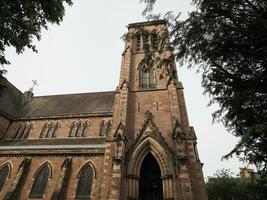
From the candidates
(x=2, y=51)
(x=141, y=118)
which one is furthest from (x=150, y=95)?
(x=2, y=51)

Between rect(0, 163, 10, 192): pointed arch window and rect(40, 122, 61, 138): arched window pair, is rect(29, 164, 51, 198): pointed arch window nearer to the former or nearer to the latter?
rect(0, 163, 10, 192): pointed arch window

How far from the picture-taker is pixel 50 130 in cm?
2069

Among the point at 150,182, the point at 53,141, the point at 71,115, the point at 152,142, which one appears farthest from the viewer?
the point at 71,115

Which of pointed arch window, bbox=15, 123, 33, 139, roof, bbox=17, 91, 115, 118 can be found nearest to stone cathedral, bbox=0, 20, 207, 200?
pointed arch window, bbox=15, 123, 33, 139

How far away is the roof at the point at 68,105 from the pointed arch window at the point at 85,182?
6566 millimetres

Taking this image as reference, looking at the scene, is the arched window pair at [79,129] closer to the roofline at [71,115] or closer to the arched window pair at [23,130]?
the roofline at [71,115]

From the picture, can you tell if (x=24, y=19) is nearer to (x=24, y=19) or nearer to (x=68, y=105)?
(x=24, y=19)

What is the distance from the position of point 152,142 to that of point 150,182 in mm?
3674

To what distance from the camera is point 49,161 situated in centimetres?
1580

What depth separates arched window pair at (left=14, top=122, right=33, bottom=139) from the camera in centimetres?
2084

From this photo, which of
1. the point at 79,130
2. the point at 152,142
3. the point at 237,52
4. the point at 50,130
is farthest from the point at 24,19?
the point at 50,130

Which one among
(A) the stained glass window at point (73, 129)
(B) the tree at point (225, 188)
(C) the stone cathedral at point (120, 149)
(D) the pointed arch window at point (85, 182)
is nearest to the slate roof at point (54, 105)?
(C) the stone cathedral at point (120, 149)

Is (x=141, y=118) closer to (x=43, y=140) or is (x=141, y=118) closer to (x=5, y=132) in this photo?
(x=43, y=140)

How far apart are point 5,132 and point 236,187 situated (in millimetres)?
32721
